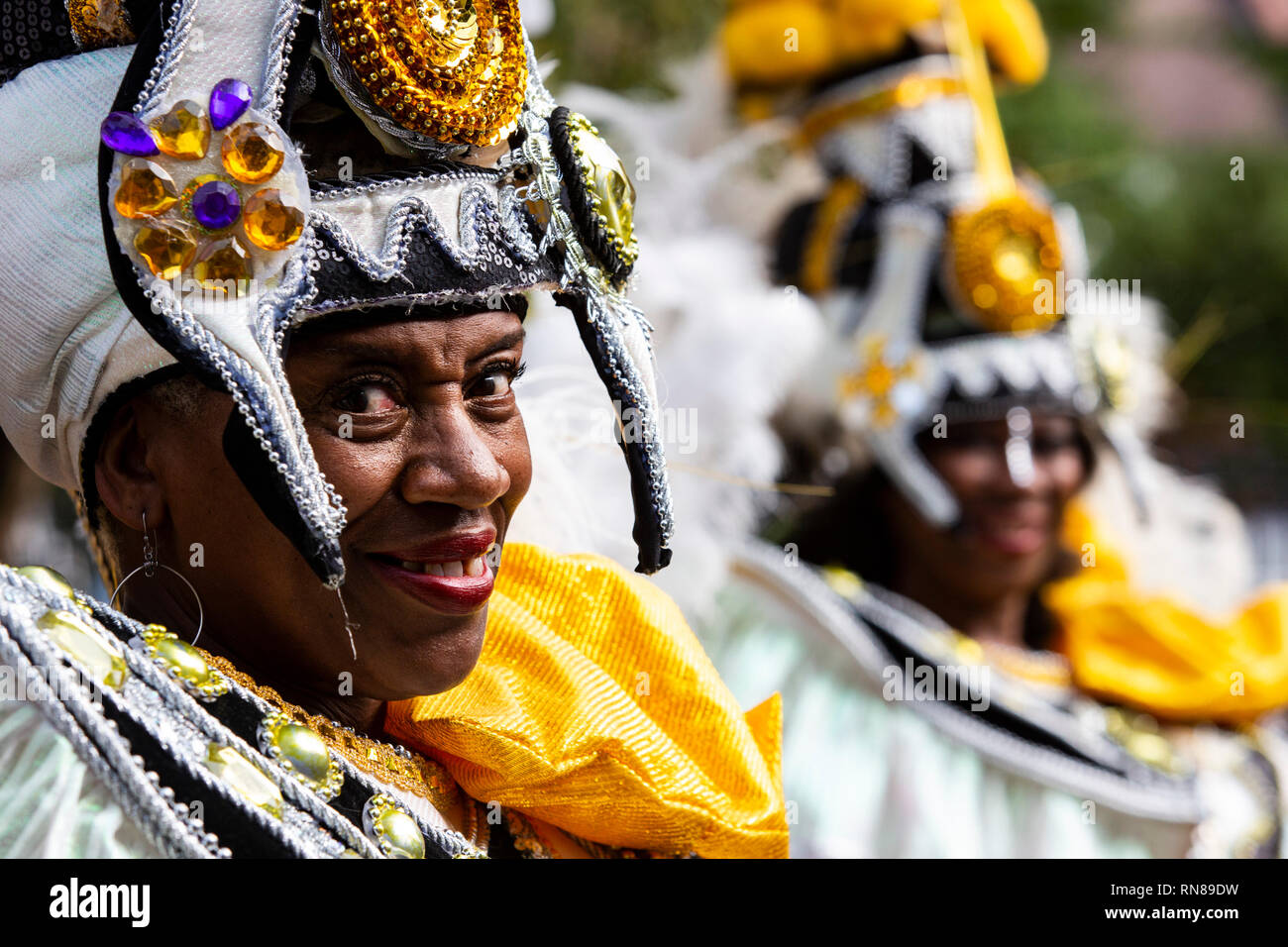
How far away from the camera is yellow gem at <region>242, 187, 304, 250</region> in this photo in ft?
5.16

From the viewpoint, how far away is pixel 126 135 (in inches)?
61.0

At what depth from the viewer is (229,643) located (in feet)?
5.81

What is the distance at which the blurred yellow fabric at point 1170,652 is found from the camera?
15.9ft

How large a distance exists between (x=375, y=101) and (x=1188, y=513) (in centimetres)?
458

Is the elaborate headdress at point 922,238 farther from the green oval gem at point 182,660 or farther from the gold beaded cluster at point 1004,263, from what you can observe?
the green oval gem at point 182,660

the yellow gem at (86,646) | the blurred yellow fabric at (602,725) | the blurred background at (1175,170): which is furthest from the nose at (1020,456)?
the yellow gem at (86,646)

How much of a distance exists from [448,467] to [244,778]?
37 cm

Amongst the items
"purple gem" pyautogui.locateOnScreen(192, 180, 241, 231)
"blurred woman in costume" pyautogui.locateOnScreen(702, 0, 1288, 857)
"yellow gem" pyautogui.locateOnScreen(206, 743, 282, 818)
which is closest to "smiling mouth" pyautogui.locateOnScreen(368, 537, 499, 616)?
"yellow gem" pyautogui.locateOnScreen(206, 743, 282, 818)

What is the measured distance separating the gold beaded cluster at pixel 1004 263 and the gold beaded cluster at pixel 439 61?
3.05 metres

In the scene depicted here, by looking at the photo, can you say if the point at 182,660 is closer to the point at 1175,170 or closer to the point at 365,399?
the point at 365,399

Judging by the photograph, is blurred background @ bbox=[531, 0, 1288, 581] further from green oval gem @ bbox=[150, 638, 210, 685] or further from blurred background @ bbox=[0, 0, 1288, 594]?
green oval gem @ bbox=[150, 638, 210, 685]

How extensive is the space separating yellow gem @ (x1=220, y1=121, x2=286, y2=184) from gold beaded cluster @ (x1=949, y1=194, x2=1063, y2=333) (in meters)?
3.30

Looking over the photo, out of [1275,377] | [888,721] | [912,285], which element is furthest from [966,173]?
[1275,377]
